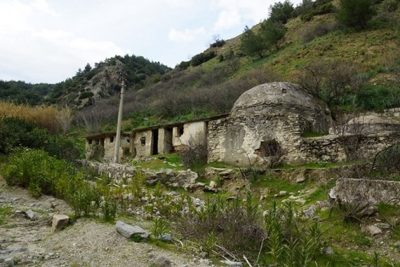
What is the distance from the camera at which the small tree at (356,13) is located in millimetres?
35594

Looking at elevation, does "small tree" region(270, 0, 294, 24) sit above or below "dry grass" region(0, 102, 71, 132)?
above

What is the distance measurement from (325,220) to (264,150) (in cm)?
676

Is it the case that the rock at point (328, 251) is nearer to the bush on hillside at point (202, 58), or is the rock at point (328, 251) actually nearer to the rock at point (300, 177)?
the rock at point (300, 177)

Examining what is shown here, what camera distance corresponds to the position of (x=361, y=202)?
7934mm

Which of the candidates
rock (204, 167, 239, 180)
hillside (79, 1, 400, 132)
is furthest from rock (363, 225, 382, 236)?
hillside (79, 1, 400, 132)

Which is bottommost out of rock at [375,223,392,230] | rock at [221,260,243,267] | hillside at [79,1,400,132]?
rock at [221,260,243,267]

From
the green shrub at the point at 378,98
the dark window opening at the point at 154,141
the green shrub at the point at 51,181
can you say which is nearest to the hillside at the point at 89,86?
the dark window opening at the point at 154,141

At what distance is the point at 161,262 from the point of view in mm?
5457

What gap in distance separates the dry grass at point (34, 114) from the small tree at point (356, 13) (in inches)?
1014

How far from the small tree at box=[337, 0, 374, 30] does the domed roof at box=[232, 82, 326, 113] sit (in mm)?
21887

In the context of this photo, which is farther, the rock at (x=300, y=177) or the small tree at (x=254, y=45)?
the small tree at (x=254, y=45)

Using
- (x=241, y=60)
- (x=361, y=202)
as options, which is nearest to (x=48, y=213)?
(x=361, y=202)

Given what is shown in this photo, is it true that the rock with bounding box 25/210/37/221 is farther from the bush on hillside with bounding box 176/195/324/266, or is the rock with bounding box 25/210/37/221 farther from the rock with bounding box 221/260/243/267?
the rock with bounding box 221/260/243/267

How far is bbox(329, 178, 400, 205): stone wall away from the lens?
26.2 ft
